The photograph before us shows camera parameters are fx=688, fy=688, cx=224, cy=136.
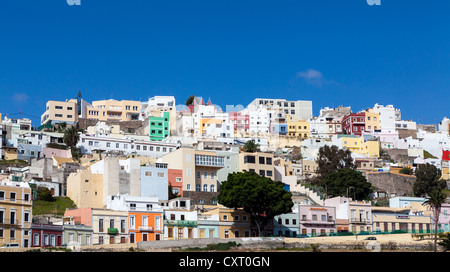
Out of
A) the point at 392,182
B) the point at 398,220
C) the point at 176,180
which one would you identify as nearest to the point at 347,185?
the point at 398,220

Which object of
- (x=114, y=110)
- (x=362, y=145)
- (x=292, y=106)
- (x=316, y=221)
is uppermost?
(x=292, y=106)

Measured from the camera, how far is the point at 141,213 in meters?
61.7

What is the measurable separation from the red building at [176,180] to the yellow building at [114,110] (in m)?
47.5

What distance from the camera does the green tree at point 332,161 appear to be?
93438 millimetres

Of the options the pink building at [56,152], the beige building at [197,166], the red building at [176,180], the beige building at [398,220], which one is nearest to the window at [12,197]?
the red building at [176,180]

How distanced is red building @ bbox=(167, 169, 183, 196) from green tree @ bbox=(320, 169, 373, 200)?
19389mm

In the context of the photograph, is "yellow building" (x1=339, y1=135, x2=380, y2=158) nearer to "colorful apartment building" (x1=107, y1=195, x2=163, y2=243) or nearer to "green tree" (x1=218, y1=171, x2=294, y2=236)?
"green tree" (x1=218, y1=171, x2=294, y2=236)

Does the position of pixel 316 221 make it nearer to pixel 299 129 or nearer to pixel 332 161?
pixel 332 161

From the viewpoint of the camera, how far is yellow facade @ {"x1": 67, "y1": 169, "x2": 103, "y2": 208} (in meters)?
69.9

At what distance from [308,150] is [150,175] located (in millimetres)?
46202

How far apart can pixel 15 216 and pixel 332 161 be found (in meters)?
50.2

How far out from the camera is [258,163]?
8350 centimetres
